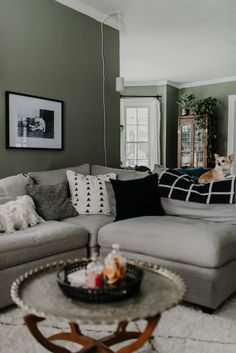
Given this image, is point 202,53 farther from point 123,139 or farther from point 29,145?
point 29,145

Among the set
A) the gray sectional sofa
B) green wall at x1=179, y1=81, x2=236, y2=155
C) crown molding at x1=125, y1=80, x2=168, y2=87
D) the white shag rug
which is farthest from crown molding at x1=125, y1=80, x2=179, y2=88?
the white shag rug

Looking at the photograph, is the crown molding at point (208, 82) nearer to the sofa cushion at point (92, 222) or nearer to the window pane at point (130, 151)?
the window pane at point (130, 151)

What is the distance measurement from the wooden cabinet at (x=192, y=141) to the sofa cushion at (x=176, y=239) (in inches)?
180

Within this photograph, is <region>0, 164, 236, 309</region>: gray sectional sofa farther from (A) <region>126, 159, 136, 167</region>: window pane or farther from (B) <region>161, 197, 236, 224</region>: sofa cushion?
(A) <region>126, 159, 136, 167</region>: window pane

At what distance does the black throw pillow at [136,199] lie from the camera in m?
3.06

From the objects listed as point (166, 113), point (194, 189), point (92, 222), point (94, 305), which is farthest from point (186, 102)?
point (94, 305)

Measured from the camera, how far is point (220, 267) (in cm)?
235

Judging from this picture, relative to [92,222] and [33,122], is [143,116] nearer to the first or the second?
[33,122]

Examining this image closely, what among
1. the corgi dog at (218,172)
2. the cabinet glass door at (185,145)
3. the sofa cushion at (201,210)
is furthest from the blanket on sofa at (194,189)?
the cabinet glass door at (185,145)

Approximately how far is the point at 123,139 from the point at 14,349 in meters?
6.24

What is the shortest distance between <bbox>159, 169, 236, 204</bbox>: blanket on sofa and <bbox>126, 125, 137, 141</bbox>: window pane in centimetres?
A: 459

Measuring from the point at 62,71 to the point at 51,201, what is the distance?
63.3 inches

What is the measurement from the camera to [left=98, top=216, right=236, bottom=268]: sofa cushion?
7.64 feet

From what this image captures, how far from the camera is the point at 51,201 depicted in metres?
3.08
